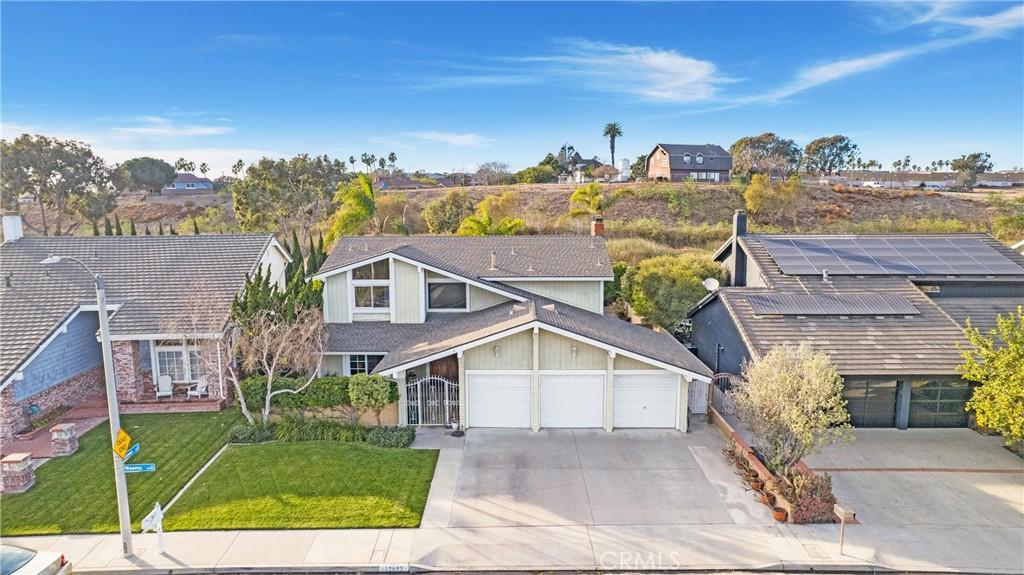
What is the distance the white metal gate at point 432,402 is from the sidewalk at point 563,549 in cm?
586

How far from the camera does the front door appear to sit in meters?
19.0

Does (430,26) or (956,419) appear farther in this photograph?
(430,26)

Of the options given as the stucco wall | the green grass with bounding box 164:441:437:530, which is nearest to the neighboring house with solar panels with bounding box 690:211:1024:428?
the green grass with bounding box 164:441:437:530

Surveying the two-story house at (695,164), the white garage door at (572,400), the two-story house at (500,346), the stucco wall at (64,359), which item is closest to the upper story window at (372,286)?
the two-story house at (500,346)

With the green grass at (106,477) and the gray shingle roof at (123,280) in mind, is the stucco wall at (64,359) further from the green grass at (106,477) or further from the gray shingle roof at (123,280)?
the green grass at (106,477)

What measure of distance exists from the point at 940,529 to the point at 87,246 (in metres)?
30.2

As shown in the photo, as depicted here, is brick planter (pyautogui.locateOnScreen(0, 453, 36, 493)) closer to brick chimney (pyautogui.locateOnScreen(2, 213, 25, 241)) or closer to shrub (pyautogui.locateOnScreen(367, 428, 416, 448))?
shrub (pyautogui.locateOnScreen(367, 428, 416, 448))

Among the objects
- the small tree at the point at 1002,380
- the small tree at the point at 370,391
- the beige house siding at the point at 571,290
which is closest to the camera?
the small tree at the point at 1002,380

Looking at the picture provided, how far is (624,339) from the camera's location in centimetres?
1844

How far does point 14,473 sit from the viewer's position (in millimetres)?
13719

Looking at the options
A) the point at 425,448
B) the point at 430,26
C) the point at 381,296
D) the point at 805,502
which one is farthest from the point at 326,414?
the point at 430,26

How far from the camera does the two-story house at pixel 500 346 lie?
17.4m

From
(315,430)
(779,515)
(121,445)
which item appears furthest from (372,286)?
(779,515)

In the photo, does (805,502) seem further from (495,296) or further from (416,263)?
(416,263)
